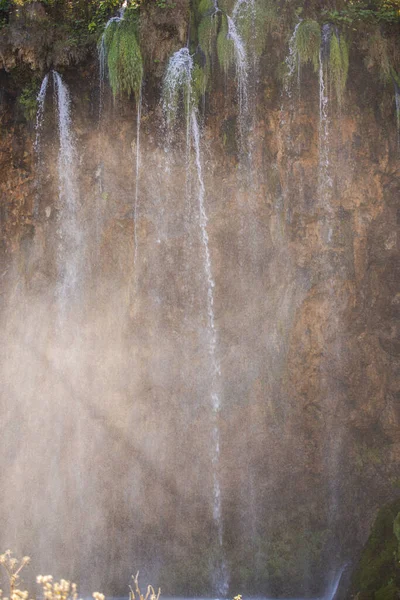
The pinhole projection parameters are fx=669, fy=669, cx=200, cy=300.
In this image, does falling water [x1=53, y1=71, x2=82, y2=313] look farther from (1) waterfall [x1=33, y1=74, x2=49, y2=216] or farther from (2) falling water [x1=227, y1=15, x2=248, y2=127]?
(2) falling water [x1=227, y1=15, x2=248, y2=127]

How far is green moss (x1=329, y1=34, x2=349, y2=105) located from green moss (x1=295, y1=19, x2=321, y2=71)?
24cm

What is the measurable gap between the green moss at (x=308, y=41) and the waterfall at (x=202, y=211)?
187 centimetres

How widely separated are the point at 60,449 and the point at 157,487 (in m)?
1.87

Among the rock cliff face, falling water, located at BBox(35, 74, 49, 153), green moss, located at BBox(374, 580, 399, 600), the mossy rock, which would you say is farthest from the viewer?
falling water, located at BBox(35, 74, 49, 153)

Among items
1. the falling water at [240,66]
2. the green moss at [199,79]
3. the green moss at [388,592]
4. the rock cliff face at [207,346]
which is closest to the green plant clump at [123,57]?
the rock cliff face at [207,346]

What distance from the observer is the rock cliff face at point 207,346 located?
11.6 metres

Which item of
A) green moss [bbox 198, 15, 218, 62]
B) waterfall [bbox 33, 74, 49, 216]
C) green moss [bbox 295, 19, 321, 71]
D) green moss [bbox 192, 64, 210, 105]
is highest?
green moss [bbox 198, 15, 218, 62]

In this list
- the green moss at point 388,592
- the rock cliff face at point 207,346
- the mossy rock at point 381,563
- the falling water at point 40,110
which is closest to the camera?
the green moss at point 388,592

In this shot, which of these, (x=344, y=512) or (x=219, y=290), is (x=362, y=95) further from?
(x=344, y=512)

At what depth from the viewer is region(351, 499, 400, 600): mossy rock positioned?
28.1ft

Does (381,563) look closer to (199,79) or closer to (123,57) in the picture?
(199,79)

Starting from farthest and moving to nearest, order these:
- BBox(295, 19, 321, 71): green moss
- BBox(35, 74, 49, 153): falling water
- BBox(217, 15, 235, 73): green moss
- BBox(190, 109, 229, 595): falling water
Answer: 1. BBox(35, 74, 49, 153): falling water
2. BBox(190, 109, 229, 595): falling water
3. BBox(217, 15, 235, 73): green moss
4. BBox(295, 19, 321, 71): green moss

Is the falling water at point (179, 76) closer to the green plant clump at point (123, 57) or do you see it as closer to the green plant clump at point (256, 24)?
the green plant clump at point (123, 57)

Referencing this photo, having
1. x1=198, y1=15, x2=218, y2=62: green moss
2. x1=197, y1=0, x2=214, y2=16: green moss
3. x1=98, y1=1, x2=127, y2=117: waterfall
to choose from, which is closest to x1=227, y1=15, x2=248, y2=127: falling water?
x1=198, y1=15, x2=218, y2=62: green moss
